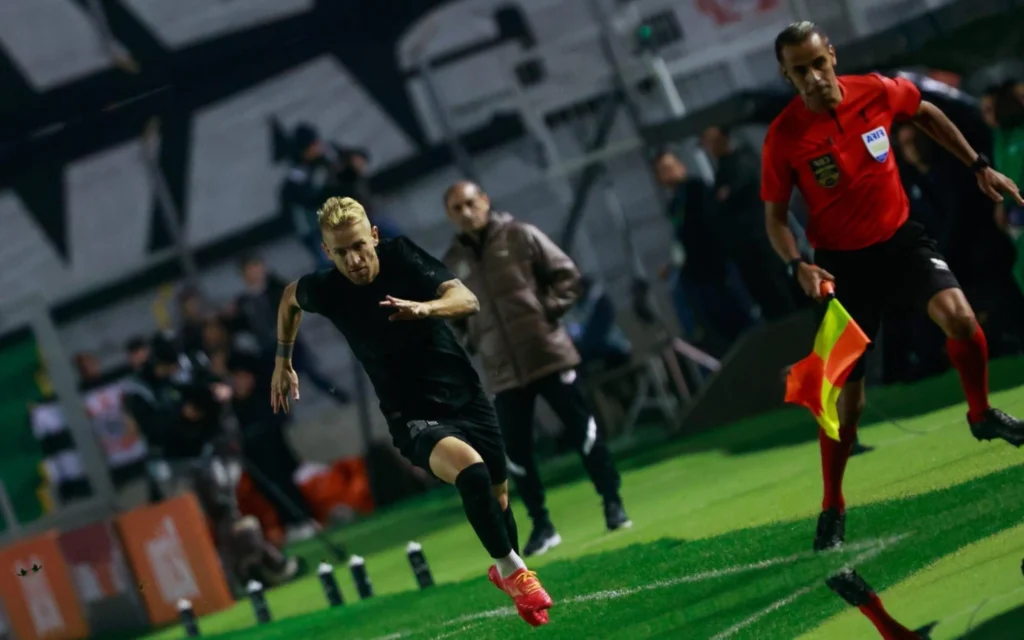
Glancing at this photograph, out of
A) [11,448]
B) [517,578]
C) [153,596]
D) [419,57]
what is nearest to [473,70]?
[419,57]

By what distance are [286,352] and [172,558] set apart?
268 inches

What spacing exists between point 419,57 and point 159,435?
196 inches

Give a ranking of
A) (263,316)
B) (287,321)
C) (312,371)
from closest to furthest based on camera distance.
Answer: (287,321)
(263,316)
(312,371)

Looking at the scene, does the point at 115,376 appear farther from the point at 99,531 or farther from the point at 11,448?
the point at 99,531

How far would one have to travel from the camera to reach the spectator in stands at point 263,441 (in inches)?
690

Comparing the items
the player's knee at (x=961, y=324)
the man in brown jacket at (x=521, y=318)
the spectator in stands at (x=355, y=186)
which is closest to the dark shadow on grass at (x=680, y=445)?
the man in brown jacket at (x=521, y=318)

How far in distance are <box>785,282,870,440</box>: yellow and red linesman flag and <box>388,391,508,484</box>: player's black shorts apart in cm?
139

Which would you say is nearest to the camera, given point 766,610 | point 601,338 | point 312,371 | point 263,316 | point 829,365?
point 766,610

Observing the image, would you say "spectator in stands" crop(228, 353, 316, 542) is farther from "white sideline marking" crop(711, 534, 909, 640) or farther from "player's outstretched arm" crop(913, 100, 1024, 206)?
"white sideline marking" crop(711, 534, 909, 640)

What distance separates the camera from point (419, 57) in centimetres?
1834

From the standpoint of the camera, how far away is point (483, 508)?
742 centimetres

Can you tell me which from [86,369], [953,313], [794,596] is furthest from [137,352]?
[794,596]

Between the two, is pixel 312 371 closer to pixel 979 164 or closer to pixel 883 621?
pixel 979 164

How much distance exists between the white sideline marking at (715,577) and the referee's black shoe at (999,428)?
0.64 meters
